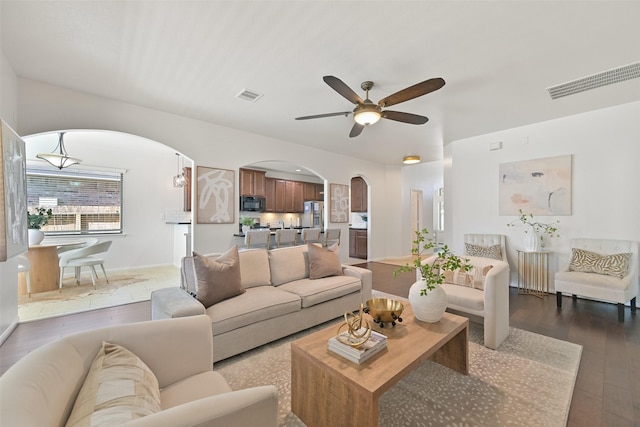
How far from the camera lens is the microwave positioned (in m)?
7.23

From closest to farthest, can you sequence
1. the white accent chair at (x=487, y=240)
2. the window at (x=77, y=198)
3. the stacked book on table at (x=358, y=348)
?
the stacked book on table at (x=358, y=348) → the white accent chair at (x=487, y=240) → the window at (x=77, y=198)

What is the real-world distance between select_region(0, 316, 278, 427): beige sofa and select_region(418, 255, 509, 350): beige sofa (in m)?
2.25

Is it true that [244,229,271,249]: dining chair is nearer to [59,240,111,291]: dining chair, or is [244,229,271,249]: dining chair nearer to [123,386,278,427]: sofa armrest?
[59,240,111,291]: dining chair

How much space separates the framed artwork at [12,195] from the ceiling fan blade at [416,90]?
126 inches

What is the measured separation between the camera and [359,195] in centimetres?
788

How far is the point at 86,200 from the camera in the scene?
5.66 meters

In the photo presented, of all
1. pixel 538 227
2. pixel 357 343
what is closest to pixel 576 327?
pixel 538 227

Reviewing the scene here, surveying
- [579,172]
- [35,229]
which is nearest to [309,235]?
[579,172]

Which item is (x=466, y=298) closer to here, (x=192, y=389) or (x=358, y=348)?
(x=358, y=348)

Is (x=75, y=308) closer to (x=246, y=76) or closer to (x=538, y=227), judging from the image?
(x=246, y=76)

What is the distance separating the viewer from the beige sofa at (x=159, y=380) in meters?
0.73

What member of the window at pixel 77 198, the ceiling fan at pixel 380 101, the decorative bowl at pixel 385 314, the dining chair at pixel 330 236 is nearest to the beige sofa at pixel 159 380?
the decorative bowl at pixel 385 314

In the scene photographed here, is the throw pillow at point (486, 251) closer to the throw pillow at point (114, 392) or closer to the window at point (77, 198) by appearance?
the throw pillow at point (114, 392)

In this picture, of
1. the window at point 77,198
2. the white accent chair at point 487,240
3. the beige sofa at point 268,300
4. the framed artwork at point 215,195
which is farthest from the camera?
the window at point 77,198
